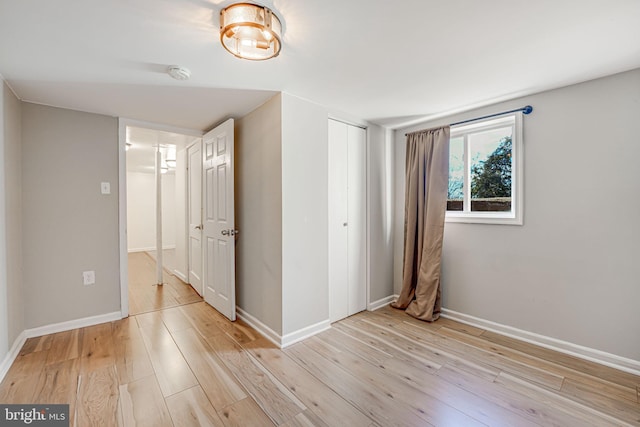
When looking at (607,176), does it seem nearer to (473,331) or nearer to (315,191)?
(473,331)

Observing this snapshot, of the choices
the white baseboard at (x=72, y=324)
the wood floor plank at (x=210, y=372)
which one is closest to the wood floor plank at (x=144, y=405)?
the wood floor plank at (x=210, y=372)

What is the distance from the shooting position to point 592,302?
2.09 metres

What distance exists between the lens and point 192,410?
5.17 feet

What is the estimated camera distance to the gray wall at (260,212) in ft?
7.70

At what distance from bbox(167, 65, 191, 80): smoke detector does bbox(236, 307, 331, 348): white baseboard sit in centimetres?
217

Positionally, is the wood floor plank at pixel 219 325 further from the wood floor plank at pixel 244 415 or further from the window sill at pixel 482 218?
the window sill at pixel 482 218

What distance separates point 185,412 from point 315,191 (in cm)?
185

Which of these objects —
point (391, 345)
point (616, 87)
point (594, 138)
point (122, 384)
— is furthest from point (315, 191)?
point (616, 87)

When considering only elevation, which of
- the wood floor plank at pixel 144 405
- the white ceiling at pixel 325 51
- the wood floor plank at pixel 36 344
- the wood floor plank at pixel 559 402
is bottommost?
the wood floor plank at pixel 559 402

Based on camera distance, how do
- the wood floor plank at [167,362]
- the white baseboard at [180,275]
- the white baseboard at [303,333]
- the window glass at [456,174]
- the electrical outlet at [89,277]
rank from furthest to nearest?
the white baseboard at [180,275] → the window glass at [456,174] → the electrical outlet at [89,277] → the white baseboard at [303,333] → the wood floor plank at [167,362]

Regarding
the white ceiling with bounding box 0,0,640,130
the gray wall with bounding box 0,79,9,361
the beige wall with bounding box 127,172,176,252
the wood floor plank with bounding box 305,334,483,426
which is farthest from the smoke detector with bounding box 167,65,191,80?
the beige wall with bounding box 127,172,176,252

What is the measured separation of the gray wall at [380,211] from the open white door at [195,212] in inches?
86.8

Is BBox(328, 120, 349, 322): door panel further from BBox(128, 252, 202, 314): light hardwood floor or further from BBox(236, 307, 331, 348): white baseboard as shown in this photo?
BBox(128, 252, 202, 314): light hardwood floor

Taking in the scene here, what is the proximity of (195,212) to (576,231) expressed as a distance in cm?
413
